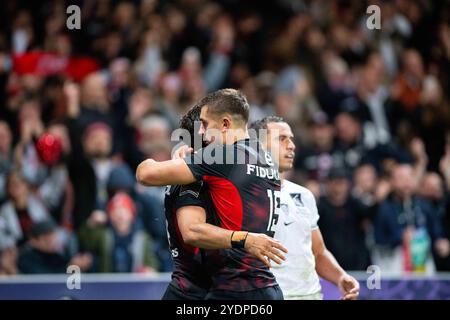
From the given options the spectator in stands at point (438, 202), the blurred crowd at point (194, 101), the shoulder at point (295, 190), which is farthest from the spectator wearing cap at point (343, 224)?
the shoulder at point (295, 190)

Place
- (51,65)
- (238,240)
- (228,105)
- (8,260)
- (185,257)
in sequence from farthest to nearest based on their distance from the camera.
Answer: (51,65) < (8,260) < (185,257) < (228,105) < (238,240)

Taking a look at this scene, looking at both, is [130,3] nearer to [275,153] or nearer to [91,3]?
[91,3]

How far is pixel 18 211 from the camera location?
11109mm

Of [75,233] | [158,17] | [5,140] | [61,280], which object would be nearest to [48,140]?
[5,140]

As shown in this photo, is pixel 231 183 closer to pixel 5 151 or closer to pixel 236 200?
pixel 236 200

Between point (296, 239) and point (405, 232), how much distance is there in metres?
3.96

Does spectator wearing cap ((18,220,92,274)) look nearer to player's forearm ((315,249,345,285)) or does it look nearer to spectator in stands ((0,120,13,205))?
spectator in stands ((0,120,13,205))

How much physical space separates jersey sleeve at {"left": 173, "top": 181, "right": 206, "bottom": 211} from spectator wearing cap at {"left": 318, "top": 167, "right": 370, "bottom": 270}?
15.5 ft

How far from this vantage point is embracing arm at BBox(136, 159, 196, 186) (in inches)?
236

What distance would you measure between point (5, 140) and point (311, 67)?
4.81 metres

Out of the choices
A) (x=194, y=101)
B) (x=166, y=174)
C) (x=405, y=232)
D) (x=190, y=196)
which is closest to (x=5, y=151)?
(x=194, y=101)

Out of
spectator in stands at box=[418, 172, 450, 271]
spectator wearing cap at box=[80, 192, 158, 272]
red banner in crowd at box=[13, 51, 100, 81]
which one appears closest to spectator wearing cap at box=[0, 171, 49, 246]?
spectator wearing cap at box=[80, 192, 158, 272]

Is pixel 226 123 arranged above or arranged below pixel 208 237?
above

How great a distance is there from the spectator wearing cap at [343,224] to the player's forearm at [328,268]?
3.16 meters
